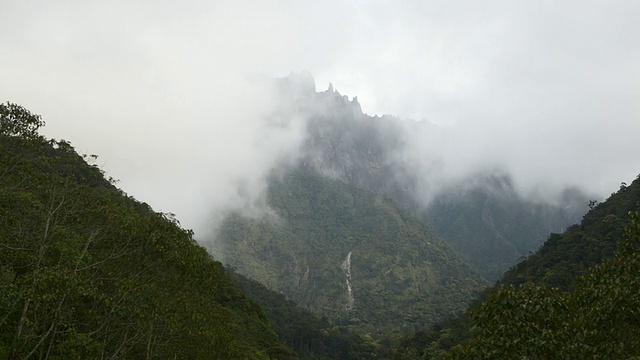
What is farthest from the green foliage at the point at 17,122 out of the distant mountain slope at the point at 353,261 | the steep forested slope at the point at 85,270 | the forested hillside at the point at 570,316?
the distant mountain slope at the point at 353,261

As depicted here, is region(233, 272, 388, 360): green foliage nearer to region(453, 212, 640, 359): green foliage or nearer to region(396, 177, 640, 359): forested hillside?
region(396, 177, 640, 359): forested hillside

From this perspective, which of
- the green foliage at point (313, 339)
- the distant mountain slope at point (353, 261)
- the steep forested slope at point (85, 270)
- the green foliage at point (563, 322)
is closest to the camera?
the green foliage at point (563, 322)

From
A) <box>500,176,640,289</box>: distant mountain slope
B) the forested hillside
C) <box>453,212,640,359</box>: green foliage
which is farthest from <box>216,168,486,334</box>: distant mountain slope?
<box>453,212,640,359</box>: green foliage

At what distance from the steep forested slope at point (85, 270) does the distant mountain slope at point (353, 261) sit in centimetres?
11321

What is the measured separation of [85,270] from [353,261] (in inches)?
6162

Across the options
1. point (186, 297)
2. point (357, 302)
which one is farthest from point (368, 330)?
point (186, 297)

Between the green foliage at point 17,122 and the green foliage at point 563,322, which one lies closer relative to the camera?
the green foliage at point 563,322

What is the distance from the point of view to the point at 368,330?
12094 centimetres

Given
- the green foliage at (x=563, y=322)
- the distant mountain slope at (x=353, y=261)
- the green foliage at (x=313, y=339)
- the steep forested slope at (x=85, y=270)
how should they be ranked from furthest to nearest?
the distant mountain slope at (x=353, y=261) < the green foliage at (x=313, y=339) < the steep forested slope at (x=85, y=270) < the green foliage at (x=563, y=322)

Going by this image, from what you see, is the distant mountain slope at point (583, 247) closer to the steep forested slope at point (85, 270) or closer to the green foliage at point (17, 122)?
the steep forested slope at point (85, 270)

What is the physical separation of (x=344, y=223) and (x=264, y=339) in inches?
5623

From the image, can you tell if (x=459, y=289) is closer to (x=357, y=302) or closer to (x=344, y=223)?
(x=357, y=302)

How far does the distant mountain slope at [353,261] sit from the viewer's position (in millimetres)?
136875

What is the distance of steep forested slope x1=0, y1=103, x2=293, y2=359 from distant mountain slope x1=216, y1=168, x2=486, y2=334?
11321 cm
